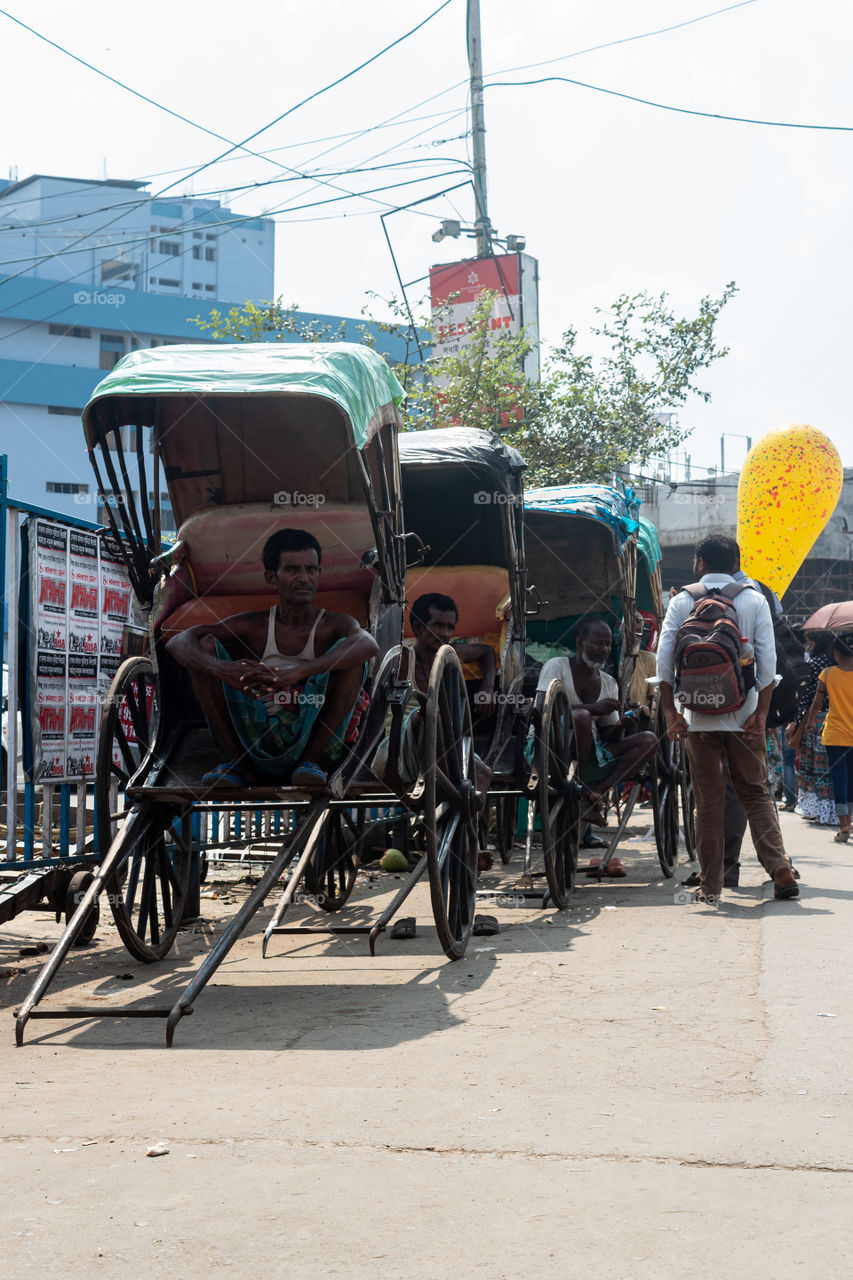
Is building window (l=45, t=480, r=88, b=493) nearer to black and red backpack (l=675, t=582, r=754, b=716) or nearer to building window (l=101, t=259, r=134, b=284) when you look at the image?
building window (l=101, t=259, r=134, b=284)

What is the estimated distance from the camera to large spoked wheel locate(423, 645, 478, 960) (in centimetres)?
569

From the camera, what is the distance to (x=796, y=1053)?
162 inches

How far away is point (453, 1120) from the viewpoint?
11.4 ft

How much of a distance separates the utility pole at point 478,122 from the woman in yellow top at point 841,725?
9610 mm

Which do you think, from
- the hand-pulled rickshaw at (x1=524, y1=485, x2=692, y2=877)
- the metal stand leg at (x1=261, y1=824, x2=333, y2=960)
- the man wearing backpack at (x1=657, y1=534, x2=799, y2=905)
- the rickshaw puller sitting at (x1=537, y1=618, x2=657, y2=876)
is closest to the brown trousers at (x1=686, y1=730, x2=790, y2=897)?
the man wearing backpack at (x1=657, y1=534, x2=799, y2=905)

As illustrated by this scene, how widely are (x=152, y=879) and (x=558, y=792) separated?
2.54 m

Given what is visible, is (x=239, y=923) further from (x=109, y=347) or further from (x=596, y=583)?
(x=109, y=347)

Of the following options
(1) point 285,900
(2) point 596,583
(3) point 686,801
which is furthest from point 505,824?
(1) point 285,900

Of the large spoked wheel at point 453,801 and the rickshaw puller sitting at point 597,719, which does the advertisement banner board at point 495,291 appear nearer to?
the rickshaw puller sitting at point 597,719

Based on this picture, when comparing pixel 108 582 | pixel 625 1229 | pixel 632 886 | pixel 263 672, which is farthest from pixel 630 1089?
pixel 632 886

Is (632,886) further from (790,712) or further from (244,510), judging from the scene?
(244,510)

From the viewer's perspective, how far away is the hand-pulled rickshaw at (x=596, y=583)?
961cm

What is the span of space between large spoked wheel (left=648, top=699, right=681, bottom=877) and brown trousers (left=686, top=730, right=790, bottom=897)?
4.74 feet

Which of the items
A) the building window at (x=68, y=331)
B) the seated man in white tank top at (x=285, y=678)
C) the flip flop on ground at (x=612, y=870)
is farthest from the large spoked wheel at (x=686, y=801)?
the building window at (x=68, y=331)
